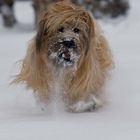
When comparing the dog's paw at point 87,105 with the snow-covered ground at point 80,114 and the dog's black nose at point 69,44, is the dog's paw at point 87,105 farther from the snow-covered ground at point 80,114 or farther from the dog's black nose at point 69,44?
the dog's black nose at point 69,44

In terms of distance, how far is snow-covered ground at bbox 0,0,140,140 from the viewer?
5293mm

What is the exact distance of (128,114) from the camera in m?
6.07

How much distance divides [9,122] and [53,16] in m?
0.96

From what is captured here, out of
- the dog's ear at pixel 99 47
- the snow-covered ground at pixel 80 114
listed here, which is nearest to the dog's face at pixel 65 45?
the dog's ear at pixel 99 47

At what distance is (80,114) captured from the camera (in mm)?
6172

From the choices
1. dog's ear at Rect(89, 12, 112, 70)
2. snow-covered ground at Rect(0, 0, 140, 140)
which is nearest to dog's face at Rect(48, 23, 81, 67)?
dog's ear at Rect(89, 12, 112, 70)

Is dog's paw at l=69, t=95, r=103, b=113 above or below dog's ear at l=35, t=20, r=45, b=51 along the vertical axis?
below

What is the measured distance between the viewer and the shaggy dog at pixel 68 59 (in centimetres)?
577

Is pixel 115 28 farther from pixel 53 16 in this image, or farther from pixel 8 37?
pixel 53 16

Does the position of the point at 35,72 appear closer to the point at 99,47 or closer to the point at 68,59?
the point at 68,59

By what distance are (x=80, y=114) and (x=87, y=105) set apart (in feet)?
0.54

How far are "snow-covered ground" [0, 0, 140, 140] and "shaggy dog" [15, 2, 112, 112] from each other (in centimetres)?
19

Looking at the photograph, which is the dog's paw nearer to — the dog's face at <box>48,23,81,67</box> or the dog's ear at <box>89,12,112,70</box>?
the dog's ear at <box>89,12,112,70</box>

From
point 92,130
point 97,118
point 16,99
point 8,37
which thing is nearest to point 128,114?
point 97,118
